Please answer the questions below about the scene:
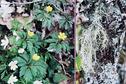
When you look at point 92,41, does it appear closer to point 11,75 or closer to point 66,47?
point 66,47

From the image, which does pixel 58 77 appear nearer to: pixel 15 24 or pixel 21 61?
pixel 21 61

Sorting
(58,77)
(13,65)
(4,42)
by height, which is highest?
(4,42)

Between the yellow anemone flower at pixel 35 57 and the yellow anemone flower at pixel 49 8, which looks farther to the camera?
the yellow anemone flower at pixel 49 8

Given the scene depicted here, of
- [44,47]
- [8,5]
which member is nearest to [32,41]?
[44,47]

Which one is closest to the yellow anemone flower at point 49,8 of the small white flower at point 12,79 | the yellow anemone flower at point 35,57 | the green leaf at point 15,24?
the green leaf at point 15,24

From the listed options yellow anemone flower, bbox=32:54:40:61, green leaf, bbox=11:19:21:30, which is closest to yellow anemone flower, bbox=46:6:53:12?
green leaf, bbox=11:19:21:30

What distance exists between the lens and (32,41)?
8.03 ft

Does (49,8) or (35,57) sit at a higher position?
(49,8)

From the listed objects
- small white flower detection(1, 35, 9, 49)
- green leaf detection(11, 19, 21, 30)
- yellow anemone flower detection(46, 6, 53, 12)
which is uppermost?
yellow anemone flower detection(46, 6, 53, 12)

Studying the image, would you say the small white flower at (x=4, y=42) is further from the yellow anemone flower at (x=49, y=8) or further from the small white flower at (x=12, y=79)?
the yellow anemone flower at (x=49, y=8)

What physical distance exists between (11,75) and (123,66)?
0.74 m

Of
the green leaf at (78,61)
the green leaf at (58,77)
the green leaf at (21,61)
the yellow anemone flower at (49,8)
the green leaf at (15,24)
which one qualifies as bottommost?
the green leaf at (58,77)

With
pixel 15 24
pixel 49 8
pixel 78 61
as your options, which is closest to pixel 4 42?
pixel 15 24

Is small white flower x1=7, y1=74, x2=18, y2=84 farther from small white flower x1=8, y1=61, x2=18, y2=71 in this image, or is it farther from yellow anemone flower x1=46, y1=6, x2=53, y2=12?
yellow anemone flower x1=46, y1=6, x2=53, y2=12
